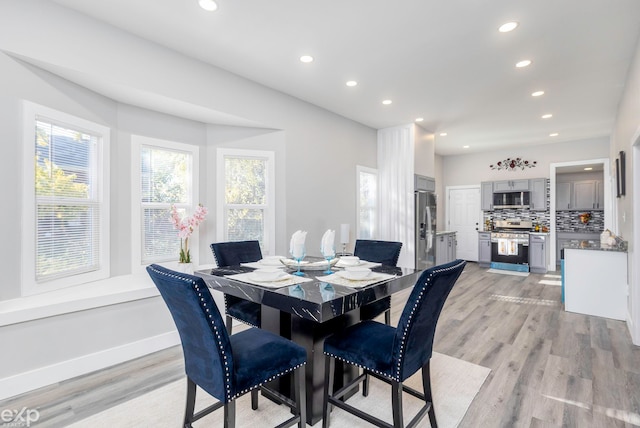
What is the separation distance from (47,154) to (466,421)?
3.62 metres

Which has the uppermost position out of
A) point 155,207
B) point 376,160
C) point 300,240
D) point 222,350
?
point 376,160

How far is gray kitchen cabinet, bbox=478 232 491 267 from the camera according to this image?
733cm

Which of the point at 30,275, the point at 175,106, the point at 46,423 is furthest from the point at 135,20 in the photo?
the point at 46,423

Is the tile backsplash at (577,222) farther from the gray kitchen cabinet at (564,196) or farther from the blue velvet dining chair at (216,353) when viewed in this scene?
the blue velvet dining chair at (216,353)

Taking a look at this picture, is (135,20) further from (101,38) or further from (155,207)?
(155,207)

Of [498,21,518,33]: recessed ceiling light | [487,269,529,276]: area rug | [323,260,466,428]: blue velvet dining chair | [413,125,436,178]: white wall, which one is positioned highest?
[498,21,518,33]: recessed ceiling light

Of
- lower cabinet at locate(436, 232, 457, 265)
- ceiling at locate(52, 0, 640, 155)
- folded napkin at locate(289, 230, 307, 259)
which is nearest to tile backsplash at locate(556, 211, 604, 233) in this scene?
lower cabinet at locate(436, 232, 457, 265)

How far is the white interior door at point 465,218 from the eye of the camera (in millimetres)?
7996

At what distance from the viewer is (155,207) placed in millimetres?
3416

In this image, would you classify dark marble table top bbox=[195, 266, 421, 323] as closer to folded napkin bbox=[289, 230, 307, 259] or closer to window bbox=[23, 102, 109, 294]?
folded napkin bbox=[289, 230, 307, 259]

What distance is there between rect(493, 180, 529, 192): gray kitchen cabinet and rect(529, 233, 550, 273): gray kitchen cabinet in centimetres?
110

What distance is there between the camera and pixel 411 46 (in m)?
2.96

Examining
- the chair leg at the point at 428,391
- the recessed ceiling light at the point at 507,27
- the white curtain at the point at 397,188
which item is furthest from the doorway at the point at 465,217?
the chair leg at the point at 428,391

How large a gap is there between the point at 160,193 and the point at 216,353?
8.53 feet
